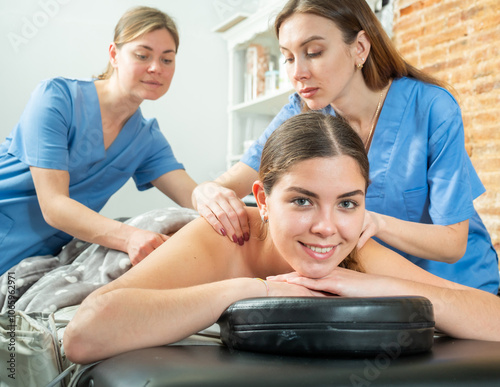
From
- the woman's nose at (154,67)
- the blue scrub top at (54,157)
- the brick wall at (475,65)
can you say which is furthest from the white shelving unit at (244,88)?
the blue scrub top at (54,157)

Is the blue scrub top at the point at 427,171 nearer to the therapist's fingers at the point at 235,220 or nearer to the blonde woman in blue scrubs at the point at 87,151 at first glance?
the therapist's fingers at the point at 235,220

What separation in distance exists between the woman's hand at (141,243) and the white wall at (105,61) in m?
1.67

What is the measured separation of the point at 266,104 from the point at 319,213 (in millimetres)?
2104

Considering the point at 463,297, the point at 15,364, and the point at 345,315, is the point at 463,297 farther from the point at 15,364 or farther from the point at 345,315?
the point at 15,364

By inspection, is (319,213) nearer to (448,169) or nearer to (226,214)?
(226,214)

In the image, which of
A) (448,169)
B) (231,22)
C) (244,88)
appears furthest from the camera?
(244,88)

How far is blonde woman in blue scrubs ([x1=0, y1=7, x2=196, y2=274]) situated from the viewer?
149 cm

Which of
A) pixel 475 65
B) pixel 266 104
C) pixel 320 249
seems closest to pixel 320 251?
pixel 320 249

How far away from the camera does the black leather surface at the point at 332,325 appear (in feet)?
2.09

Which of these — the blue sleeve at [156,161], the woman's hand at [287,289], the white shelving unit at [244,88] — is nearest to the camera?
the woman's hand at [287,289]

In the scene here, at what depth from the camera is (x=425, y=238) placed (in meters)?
1.17

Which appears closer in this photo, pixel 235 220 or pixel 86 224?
pixel 235 220

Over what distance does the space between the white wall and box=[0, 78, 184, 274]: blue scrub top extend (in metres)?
1.14

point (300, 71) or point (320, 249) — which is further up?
point (300, 71)
